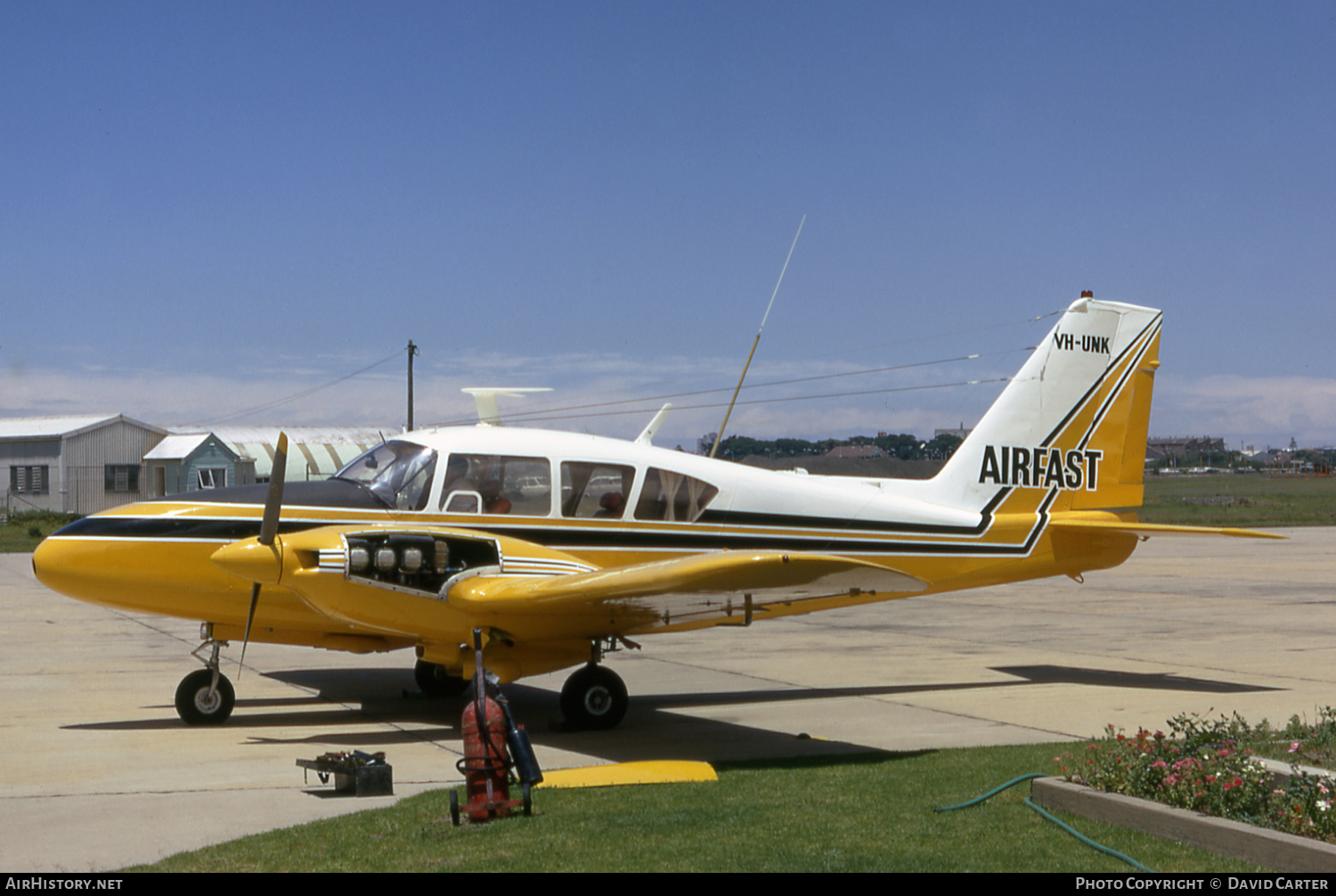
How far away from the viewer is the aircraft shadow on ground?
32.6 ft

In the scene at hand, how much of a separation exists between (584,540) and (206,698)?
366 centimetres

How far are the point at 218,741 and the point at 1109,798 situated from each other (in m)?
7.07

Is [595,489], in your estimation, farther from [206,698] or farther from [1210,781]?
[1210,781]

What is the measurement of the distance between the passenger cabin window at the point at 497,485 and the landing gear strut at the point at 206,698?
8.37 feet

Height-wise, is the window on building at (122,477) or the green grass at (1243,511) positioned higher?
the window on building at (122,477)

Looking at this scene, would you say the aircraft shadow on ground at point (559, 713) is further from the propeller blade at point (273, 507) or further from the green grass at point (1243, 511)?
the green grass at point (1243, 511)

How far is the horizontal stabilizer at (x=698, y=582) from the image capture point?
27.0ft

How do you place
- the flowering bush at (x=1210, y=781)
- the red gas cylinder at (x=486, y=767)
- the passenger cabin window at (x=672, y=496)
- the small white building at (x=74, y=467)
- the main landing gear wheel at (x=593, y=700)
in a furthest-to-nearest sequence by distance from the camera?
the small white building at (x=74, y=467) < the passenger cabin window at (x=672, y=496) < the main landing gear wheel at (x=593, y=700) < the red gas cylinder at (x=486, y=767) < the flowering bush at (x=1210, y=781)

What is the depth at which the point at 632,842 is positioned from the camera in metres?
6.25

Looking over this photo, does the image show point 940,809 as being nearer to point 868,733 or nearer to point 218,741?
point 868,733

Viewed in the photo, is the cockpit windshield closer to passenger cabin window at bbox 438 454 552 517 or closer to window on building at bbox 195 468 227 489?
passenger cabin window at bbox 438 454 552 517

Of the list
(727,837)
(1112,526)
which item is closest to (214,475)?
(1112,526)

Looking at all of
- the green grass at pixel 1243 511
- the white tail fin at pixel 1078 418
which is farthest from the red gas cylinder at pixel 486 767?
the green grass at pixel 1243 511

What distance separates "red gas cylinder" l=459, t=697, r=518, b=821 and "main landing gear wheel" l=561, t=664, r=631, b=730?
11.1 feet
